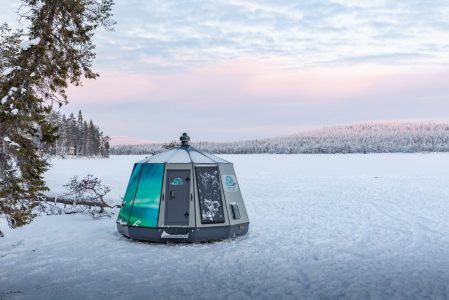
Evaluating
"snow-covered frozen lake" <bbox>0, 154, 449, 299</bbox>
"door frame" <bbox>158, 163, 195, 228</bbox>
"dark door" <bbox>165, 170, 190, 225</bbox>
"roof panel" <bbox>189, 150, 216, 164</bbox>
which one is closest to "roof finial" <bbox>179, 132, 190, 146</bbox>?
"roof panel" <bbox>189, 150, 216, 164</bbox>

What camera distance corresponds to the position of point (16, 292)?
8898 mm

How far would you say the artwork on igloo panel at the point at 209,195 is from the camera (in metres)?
13.1

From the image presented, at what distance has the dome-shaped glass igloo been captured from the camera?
12.9 metres

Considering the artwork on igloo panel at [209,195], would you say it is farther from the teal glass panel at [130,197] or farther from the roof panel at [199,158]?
the teal glass panel at [130,197]

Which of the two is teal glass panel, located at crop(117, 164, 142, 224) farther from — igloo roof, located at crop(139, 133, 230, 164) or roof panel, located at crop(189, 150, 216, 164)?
roof panel, located at crop(189, 150, 216, 164)

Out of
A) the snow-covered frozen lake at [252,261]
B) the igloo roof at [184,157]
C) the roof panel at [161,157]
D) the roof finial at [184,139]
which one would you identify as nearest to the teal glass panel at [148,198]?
the roof panel at [161,157]

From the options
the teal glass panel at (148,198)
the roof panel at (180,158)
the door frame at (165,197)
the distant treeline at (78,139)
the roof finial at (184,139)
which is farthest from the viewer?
the distant treeline at (78,139)

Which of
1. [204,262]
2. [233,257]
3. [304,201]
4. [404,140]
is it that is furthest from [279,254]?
[404,140]

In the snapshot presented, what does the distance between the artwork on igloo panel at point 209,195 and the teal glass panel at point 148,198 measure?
41.8 inches

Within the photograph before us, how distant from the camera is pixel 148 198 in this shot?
43.1ft

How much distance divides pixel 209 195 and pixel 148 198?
160 centimetres

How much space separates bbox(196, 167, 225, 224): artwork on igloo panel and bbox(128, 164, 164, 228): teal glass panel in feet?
3.49

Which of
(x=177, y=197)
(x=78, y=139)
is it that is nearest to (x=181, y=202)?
(x=177, y=197)

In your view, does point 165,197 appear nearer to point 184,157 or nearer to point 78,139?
point 184,157
